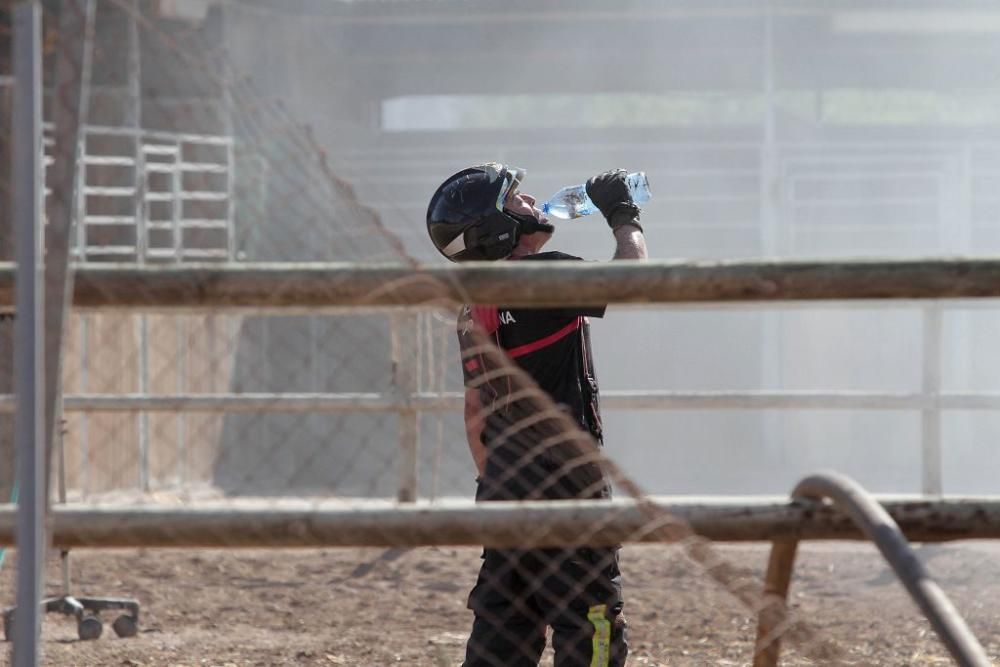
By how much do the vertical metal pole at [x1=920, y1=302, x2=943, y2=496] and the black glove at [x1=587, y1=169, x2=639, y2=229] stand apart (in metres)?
4.23

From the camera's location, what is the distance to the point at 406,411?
24.2ft

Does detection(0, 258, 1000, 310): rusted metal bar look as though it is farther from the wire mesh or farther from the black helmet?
the black helmet

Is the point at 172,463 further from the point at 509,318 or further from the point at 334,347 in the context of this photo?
the point at 509,318

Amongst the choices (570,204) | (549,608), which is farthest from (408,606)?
(570,204)

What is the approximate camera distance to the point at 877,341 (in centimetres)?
1847

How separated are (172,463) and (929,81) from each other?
1089 cm

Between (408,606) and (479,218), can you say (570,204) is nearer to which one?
(479,218)

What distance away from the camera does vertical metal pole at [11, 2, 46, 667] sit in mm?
2365

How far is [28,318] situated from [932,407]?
592 cm

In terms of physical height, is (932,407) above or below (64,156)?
below

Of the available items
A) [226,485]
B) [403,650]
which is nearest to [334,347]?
[226,485]

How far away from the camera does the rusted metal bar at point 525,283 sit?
261cm

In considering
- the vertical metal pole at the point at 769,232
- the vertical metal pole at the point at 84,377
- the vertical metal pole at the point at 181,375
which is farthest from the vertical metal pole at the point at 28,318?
the vertical metal pole at the point at 769,232

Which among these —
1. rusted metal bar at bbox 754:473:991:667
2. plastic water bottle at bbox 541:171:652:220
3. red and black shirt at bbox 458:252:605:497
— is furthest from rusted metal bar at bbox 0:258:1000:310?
plastic water bottle at bbox 541:171:652:220
